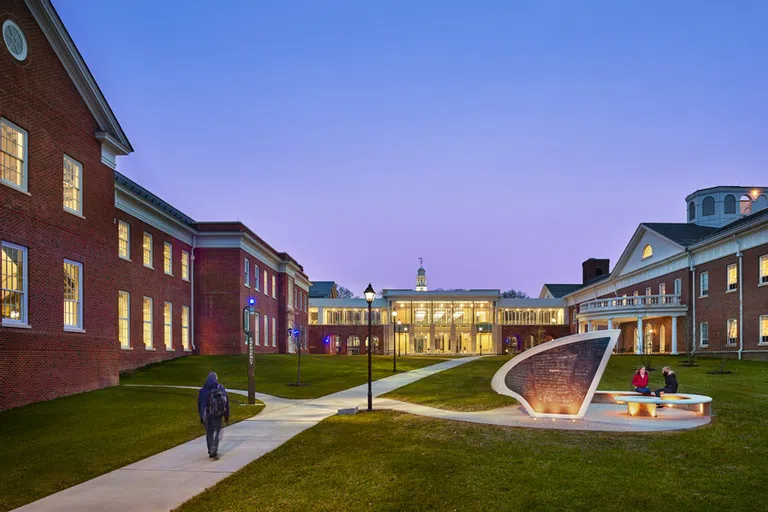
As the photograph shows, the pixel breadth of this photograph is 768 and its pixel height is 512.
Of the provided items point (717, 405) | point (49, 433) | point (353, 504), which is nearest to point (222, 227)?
point (49, 433)

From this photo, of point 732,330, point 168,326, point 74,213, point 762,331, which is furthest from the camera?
point 732,330

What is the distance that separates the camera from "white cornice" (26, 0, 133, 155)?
20.1 metres

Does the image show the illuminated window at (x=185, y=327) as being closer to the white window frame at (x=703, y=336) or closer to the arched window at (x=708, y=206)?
the white window frame at (x=703, y=336)

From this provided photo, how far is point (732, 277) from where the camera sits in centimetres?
4066

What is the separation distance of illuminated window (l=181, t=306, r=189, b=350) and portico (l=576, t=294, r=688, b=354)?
103 feet

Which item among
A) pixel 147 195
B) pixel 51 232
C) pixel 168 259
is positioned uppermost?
pixel 147 195

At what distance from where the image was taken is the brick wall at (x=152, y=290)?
31.8 m

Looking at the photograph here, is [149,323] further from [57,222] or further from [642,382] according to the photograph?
[642,382]

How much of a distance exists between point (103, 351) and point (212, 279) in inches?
785

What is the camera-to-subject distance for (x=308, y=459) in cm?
1155

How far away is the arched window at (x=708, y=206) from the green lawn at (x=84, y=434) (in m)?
51.2

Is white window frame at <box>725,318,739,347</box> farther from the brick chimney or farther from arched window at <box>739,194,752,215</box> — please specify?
the brick chimney

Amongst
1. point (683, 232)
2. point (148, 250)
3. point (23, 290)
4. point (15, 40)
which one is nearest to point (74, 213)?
point (23, 290)

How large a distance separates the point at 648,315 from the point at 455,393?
30.2 m
